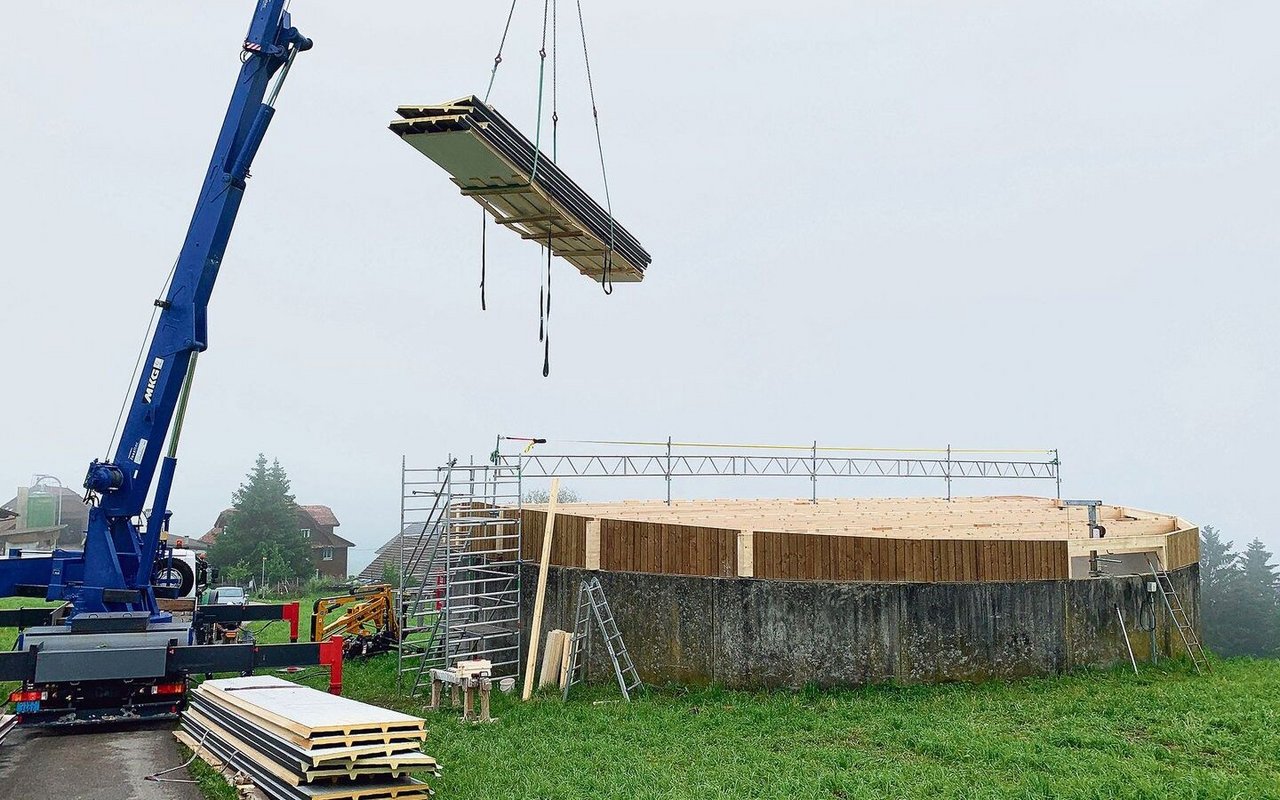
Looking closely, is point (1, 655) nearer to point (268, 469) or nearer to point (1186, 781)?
point (1186, 781)

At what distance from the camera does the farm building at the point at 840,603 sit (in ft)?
53.6

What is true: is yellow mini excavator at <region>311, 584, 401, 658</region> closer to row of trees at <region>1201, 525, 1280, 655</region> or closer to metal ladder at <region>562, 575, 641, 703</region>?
metal ladder at <region>562, 575, 641, 703</region>

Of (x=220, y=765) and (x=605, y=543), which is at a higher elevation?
(x=605, y=543)

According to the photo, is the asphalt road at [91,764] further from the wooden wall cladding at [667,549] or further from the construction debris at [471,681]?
the wooden wall cladding at [667,549]

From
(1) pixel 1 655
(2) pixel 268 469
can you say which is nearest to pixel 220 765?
(1) pixel 1 655

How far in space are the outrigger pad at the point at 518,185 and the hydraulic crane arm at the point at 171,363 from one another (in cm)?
573

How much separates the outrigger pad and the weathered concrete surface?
576 centimetres

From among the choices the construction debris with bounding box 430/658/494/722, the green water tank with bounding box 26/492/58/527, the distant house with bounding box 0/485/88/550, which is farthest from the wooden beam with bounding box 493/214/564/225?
the green water tank with bounding box 26/492/58/527

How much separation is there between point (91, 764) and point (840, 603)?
11267 mm

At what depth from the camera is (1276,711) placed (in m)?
14.6

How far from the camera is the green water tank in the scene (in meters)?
36.9

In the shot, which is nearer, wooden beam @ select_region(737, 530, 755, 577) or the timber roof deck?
wooden beam @ select_region(737, 530, 755, 577)

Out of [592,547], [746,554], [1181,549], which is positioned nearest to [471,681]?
[592,547]

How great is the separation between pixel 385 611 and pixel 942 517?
13790mm
